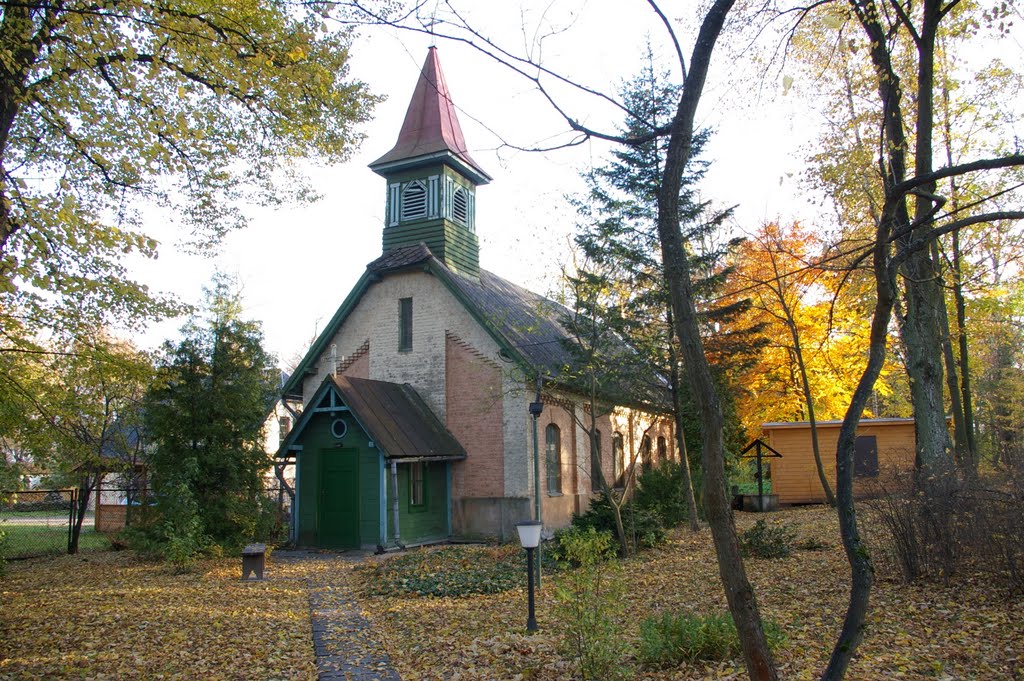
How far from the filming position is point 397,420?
18203mm

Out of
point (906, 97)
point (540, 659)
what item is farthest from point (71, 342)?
point (906, 97)

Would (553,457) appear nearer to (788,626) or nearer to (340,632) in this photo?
(340,632)

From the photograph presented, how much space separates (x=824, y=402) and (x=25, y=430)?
2590 centimetres

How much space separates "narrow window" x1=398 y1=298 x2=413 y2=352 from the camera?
68.7 feet

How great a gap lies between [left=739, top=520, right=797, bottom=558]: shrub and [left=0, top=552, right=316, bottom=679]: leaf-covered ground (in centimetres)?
790

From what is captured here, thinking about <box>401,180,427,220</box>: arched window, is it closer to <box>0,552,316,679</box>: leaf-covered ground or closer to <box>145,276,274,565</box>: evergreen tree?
<box>145,276,274,565</box>: evergreen tree

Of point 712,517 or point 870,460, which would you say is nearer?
point 712,517

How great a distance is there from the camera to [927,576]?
30.7 feet

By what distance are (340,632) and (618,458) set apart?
16.5m

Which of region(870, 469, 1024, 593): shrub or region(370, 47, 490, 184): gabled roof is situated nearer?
region(870, 469, 1024, 593): shrub

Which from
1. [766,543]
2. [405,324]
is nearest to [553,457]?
[405,324]

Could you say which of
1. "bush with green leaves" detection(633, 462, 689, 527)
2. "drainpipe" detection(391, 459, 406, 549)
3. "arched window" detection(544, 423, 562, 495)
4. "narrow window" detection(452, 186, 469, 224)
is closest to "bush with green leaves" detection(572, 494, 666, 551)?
"bush with green leaves" detection(633, 462, 689, 527)

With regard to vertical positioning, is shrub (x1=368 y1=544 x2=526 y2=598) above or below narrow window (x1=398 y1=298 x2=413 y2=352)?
below

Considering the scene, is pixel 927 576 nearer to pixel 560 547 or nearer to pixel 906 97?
pixel 560 547
